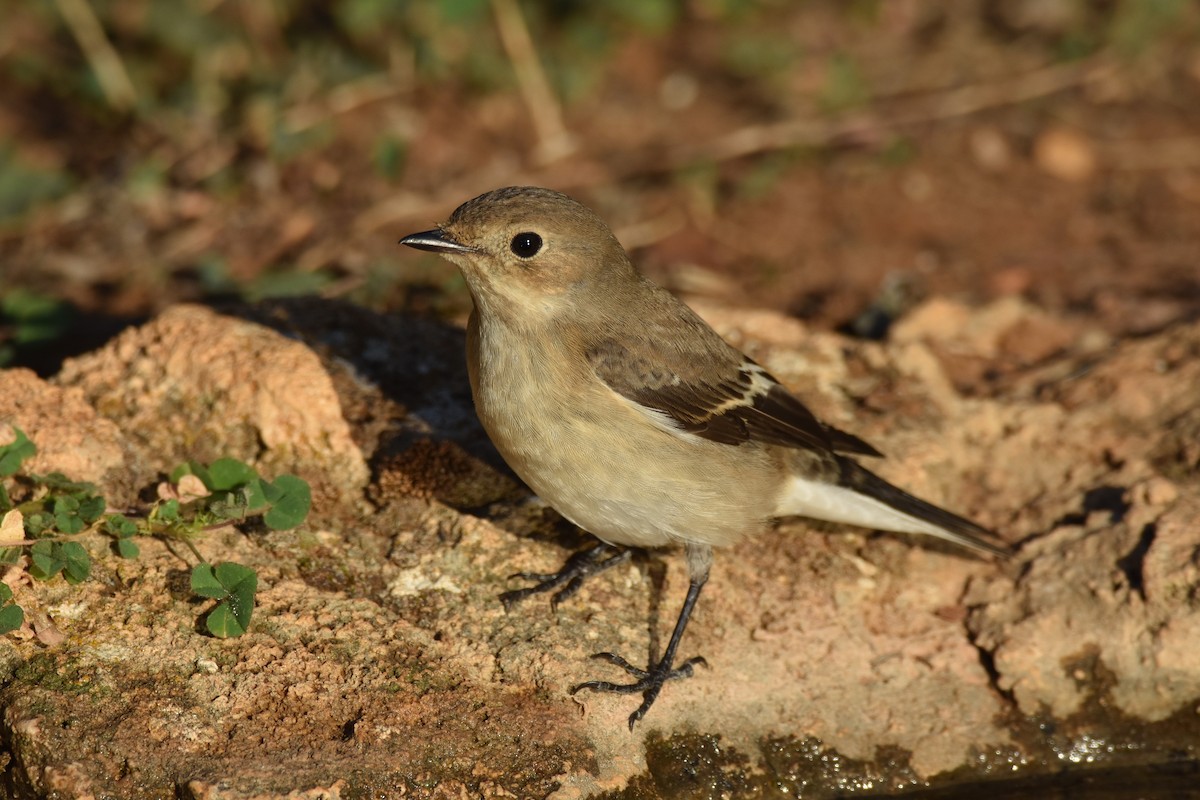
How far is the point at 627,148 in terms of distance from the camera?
34.2ft

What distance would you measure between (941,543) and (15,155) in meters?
7.60

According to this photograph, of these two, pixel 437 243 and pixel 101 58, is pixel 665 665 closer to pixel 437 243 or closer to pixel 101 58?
pixel 437 243

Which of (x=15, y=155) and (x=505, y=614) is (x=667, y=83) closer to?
(x=15, y=155)

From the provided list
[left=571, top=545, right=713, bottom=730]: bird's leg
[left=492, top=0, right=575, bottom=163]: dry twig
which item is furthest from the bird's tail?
[left=492, top=0, right=575, bottom=163]: dry twig

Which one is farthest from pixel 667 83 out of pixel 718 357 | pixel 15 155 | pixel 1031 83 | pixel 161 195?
pixel 718 357

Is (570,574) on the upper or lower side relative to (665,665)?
upper

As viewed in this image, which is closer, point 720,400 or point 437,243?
point 437,243

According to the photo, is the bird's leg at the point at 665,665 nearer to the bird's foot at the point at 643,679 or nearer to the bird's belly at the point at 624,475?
the bird's foot at the point at 643,679

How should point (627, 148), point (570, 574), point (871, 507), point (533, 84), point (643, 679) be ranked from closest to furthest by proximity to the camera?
point (643, 679), point (570, 574), point (871, 507), point (533, 84), point (627, 148)

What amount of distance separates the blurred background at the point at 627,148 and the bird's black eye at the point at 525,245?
271cm

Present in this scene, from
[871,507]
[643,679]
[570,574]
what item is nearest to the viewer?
[643,679]

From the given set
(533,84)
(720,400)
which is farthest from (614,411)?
(533,84)

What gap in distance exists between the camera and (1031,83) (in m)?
11.0

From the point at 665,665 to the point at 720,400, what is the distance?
1.17m
